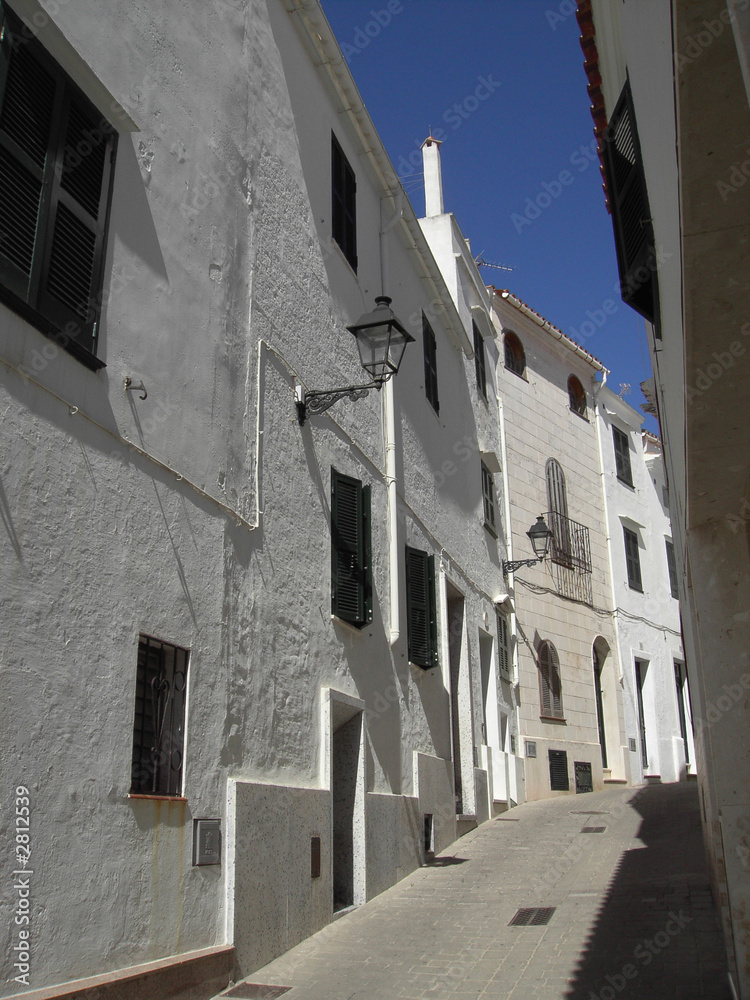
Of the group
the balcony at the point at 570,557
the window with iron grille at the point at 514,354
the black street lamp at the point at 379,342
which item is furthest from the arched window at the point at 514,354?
the black street lamp at the point at 379,342

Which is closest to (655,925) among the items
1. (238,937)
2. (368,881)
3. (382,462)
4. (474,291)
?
(368,881)

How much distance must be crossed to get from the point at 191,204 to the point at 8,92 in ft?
5.98

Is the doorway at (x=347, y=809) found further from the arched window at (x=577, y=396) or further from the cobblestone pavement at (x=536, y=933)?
the arched window at (x=577, y=396)

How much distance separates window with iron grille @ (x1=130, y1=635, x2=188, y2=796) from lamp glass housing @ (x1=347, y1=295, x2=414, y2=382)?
123 inches

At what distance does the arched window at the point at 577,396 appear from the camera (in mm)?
22453

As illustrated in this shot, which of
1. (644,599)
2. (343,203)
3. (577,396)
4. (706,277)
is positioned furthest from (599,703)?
(706,277)

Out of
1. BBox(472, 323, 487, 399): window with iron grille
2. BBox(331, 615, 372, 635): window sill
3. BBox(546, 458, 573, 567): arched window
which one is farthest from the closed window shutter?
BBox(546, 458, 573, 567): arched window

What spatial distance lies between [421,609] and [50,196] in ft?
22.8

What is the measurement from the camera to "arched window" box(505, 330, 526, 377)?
66.8 ft

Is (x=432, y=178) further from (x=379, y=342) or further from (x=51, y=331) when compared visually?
(x=51, y=331)

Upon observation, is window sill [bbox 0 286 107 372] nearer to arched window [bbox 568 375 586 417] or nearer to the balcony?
the balcony

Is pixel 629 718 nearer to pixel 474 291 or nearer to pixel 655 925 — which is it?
pixel 474 291

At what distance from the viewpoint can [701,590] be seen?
228 inches

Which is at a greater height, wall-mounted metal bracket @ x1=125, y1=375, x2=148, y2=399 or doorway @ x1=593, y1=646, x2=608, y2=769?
wall-mounted metal bracket @ x1=125, y1=375, x2=148, y2=399
